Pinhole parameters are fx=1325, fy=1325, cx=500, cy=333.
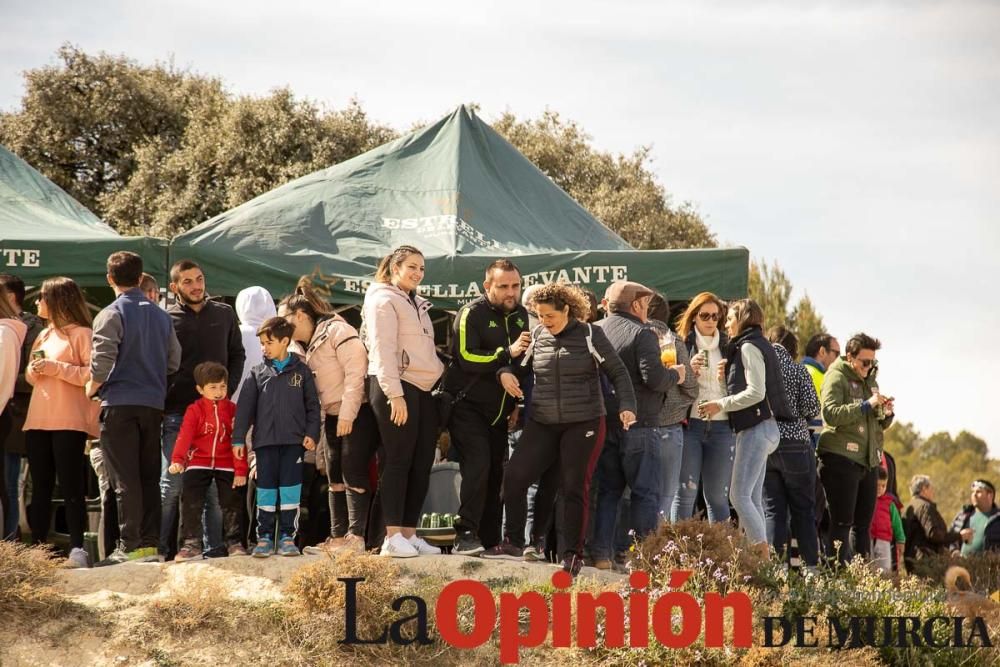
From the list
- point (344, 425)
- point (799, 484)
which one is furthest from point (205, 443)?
point (799, 484)

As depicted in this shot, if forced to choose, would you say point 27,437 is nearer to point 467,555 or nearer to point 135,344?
point 135,344

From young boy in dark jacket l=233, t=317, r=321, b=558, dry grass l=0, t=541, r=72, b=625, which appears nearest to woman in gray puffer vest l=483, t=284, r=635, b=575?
young boy in dark jacket l=233, t=317, r=321, b=558

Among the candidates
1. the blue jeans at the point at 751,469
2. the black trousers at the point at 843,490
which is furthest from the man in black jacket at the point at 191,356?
the black trousers at the point at 843,490

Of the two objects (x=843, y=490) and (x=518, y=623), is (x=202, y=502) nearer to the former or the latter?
(x=518, y=623)

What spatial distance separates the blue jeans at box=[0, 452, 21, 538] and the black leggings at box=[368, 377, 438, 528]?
2.31 metres

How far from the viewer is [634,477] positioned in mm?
8172

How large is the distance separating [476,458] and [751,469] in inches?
73.7

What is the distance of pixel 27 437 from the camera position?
7953 mm

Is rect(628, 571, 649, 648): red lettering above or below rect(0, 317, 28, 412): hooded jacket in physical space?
below

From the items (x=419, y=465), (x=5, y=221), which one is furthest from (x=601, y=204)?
(x=419, y=465)

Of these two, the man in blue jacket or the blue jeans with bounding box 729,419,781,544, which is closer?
the man in blue jacket

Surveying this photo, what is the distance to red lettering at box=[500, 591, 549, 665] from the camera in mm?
6977

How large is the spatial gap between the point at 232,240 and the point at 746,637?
523cm

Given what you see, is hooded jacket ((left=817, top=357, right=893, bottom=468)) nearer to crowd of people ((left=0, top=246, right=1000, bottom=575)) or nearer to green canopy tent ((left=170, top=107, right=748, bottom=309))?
crowd of people ((left=0, top=246, right=1000, bottom=575))
